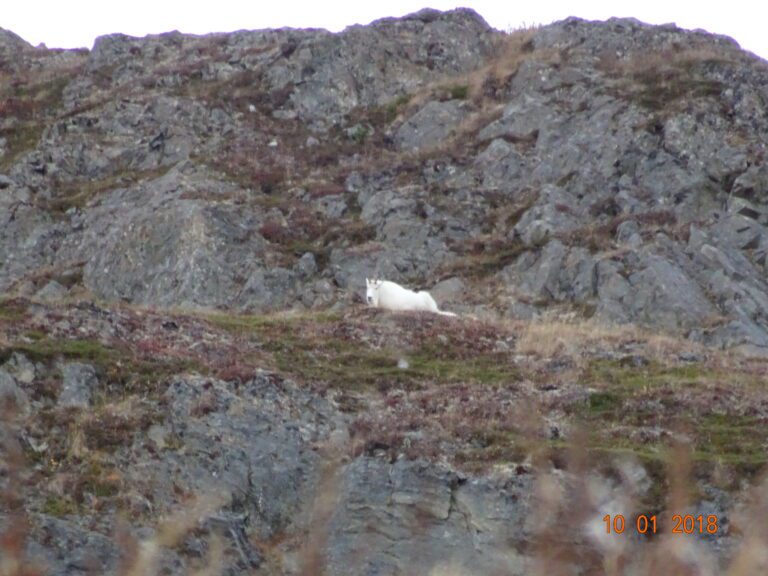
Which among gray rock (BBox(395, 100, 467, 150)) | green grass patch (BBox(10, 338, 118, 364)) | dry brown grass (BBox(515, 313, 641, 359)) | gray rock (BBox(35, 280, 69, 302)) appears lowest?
gray rock (BBox(35, 280, 69, 302))

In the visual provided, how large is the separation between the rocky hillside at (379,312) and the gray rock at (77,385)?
5cm

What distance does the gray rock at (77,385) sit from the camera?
17.4m

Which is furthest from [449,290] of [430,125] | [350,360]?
[350,360]

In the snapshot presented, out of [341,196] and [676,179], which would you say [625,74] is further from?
[341,196]

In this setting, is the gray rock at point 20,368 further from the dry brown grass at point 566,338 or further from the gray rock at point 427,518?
the dry brown grass at point 566,338

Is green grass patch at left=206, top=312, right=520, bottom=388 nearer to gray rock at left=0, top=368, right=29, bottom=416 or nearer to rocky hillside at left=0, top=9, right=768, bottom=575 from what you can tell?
rocky hillside at left=0, top=9, right=768, bottom=575

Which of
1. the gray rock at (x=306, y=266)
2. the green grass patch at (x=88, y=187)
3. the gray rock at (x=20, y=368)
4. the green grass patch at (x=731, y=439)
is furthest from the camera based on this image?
the green grass patch at (x=88, y=187)

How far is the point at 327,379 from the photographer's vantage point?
20.2 m

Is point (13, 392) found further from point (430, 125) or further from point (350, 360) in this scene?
point (430, 125)

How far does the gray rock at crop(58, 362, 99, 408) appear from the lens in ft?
57.2

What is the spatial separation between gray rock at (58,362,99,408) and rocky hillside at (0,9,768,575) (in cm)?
5

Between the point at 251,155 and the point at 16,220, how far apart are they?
845 centimetres
